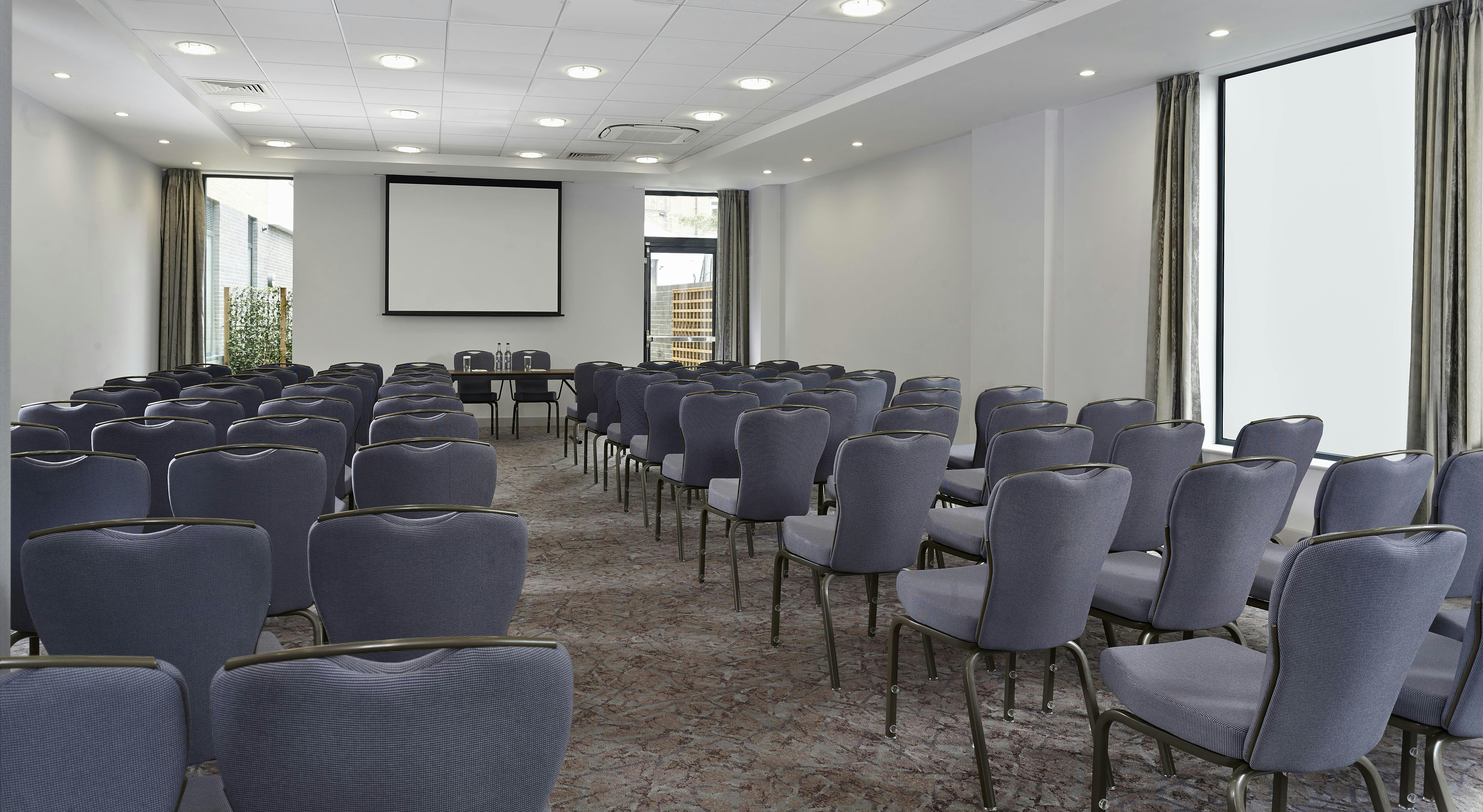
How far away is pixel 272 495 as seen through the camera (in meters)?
3.31

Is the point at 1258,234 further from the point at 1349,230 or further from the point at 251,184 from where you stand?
the point at 251,184

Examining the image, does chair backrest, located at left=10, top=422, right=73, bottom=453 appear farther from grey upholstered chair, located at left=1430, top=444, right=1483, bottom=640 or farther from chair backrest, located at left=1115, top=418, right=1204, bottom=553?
grey upholstered chair, located at left=1430, top=444, right=1483, bottom=640

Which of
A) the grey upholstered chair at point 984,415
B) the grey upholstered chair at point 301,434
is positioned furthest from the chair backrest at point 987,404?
the grey upholstered chair at point 301,434

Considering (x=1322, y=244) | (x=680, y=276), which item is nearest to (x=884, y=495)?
(x=1322, y=244)

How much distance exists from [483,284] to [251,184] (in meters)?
3.71

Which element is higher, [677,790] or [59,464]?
[59,464]

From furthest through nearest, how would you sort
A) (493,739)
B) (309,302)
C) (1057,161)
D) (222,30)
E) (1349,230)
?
(309,302)
(1057,161)
(222,30)
(1349,230)
(493,739)

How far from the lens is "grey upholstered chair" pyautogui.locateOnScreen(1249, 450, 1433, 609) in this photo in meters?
2.96

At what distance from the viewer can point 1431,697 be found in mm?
2277

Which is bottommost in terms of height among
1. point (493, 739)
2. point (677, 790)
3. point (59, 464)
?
point (677, 790)

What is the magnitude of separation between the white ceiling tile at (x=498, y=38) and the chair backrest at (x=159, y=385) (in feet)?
10.7

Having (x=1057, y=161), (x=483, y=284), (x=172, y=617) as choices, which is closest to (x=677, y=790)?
(x=172, y=617)

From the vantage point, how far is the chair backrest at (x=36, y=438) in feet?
12.0

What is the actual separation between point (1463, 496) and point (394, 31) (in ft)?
23.2
